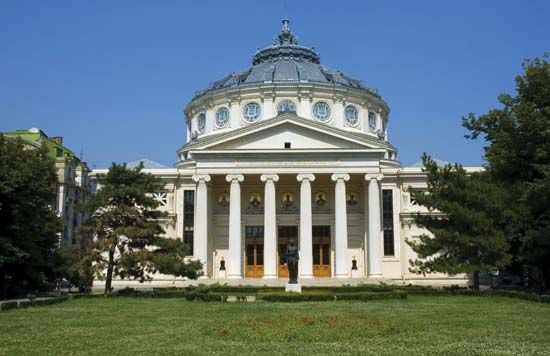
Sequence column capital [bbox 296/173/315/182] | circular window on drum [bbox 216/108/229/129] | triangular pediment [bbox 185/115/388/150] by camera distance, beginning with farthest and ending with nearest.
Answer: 1. circular window on drum [bbox 216/108/229/129]
2. triangular pediment [bbox 185/115/388/150]
3. column capital [bbox 296/173/315/182]

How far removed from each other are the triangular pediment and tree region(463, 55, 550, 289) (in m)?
15.2

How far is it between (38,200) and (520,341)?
24.1m

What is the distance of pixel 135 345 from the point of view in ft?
48.2

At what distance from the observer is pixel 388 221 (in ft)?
185

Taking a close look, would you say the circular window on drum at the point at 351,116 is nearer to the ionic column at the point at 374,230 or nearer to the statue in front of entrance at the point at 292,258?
the ionic column at the point at 374,230

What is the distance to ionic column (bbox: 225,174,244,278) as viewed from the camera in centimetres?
4794

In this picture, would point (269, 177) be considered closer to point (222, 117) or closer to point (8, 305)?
point (222, 117)

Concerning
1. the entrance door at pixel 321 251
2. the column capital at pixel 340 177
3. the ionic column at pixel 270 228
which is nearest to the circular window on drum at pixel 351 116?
the entrance door at pixel 321 251

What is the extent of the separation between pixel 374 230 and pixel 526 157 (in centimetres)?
1738

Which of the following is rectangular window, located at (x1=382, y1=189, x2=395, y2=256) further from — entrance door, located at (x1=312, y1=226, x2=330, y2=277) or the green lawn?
the green lawn

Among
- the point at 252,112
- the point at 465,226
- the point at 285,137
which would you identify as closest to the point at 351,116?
the point at 252,112

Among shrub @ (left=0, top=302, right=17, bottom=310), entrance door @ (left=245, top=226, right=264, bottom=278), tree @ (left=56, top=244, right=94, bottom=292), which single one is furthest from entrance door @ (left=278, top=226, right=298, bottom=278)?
shrub @ (left=0, top=302, right=17, bottom=310)

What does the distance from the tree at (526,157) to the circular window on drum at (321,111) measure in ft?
81.2

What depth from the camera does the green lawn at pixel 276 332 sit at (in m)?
13.9
